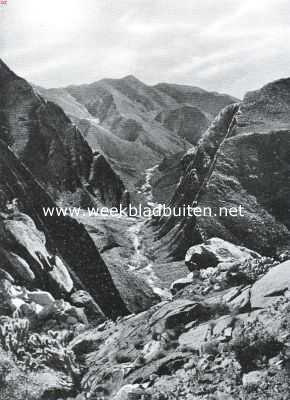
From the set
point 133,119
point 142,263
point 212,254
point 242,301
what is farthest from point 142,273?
point 133,119

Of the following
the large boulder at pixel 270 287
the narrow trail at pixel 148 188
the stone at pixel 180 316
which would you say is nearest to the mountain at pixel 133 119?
the narrow trail at pixel 148 188

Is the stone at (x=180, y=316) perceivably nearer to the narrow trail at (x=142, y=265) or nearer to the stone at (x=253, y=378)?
the stone at (x=253, y=378)

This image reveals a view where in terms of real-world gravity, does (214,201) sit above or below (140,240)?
above

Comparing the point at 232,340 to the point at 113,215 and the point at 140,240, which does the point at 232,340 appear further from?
the point at 113,215

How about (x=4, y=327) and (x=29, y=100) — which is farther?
(x=29, y=100)

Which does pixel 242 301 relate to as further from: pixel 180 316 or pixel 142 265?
pixel 142 265

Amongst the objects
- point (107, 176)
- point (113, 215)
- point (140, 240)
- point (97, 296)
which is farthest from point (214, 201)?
point (107, 176)
